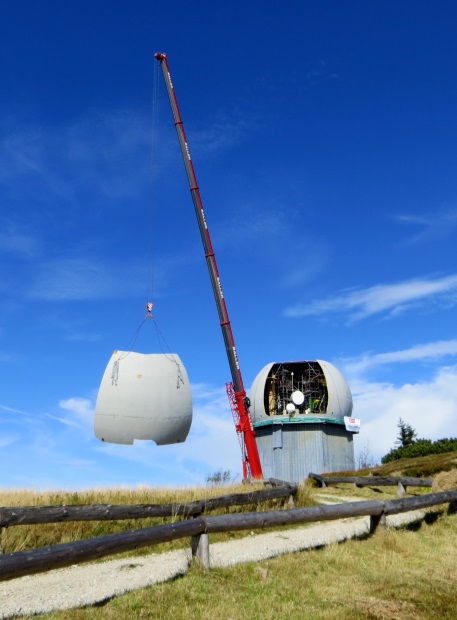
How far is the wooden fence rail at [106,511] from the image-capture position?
12.1 metres

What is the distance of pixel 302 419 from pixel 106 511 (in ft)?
103

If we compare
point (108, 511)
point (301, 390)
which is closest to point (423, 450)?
point (301, 390)

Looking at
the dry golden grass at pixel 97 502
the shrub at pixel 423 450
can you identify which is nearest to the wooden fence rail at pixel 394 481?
the dry golden grass at pixel 97 502

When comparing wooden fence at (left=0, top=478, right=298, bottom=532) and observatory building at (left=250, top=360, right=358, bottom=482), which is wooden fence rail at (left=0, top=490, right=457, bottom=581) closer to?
wooden fence at (left=0, top=478, right=298, bottom=532)

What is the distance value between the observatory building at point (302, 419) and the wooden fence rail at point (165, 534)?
94.3 ft

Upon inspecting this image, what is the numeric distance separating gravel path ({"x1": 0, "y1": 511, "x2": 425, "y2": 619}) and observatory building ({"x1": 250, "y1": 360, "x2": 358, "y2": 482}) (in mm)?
29113

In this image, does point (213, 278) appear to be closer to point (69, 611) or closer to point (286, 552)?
point (286, 552)

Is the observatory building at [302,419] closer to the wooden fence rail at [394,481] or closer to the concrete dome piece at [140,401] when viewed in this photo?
the wooden fence rail at [394,481]

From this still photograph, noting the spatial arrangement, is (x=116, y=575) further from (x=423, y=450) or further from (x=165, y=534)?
(x=423, y=450)

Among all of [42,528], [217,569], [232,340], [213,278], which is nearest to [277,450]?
[232,340]

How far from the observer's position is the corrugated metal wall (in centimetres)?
4322

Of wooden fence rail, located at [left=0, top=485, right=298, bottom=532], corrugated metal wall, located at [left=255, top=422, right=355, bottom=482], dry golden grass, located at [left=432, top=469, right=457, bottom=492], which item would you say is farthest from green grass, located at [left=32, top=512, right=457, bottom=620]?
corrugated metal wall, located at [left=255, top=422, right=355, bottom=482]

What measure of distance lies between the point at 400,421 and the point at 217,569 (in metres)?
71.3

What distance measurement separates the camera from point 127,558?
12023 mm
